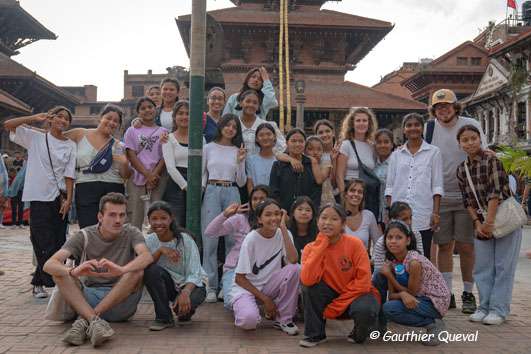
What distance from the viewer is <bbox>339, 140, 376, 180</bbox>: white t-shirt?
590 cm

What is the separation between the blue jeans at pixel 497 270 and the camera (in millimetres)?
5023

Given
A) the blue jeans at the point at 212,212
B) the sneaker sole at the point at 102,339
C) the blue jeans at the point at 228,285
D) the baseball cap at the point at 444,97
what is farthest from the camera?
the blue jeans at the point at 212,212

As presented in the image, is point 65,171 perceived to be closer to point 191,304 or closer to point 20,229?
point 191,304

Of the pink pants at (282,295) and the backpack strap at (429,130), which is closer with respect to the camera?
the pink pants at (282,295)

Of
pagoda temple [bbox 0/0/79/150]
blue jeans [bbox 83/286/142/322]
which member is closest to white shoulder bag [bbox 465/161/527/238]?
blue jeans [bbox 83/286/142/322]

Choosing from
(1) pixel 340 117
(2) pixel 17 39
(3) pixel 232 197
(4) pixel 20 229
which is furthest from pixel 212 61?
(2) pixel 17 39

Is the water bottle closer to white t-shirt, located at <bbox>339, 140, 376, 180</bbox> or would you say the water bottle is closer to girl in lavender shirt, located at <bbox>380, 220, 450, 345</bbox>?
girl in lavender shirt, located at <bbox>380, 220, 450, 345</bbox>

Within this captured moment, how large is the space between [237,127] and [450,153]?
7.26ft

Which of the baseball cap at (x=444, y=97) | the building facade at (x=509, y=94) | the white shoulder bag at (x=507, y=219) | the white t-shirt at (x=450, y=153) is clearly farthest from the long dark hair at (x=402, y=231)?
the building facade at (x=509, y=94)

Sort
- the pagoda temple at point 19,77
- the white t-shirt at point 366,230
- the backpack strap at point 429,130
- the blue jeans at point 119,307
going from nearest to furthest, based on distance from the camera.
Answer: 1. the blue jeans at point 119,307
2. the white t-shirt at point 366,230
3. the backpack strap at point 429,130
4. the pagoda temple at point 19,77

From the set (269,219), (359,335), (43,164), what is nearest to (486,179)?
(359,335)

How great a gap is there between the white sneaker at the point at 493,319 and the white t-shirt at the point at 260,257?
6.35 ft

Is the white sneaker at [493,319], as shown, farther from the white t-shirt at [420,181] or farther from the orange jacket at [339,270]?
the orange jacket at [339,270]

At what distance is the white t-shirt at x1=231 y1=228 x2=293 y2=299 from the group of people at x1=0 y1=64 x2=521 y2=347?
12 mm
